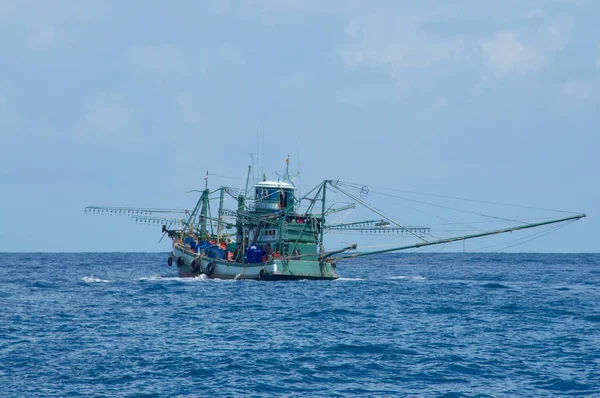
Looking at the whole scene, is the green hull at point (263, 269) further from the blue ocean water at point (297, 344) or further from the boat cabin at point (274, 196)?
the blue ocean water at point (297, 344)

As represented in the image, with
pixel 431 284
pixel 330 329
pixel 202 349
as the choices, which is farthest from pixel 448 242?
pixel 202 349

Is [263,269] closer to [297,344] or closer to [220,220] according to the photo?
[220,220]

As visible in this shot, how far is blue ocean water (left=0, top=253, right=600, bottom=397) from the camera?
96.1 ft

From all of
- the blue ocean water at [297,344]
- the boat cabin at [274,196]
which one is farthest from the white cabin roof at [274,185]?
the blue ocean water at [297,344]

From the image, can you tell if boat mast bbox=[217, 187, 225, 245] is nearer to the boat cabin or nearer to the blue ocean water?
the boat cabin

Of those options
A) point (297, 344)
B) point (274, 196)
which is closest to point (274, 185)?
point (274, 196)

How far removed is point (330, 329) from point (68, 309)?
17.1 metres

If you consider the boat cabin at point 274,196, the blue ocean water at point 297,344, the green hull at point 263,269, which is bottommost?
the blue ocean water at point 297,344

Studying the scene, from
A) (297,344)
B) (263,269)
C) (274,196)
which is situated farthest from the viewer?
(274,196)

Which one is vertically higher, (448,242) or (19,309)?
(448,242)

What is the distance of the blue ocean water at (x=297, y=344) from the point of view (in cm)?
2928

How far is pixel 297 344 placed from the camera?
37.6m

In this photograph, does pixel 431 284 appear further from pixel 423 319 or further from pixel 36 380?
pixel 36 380

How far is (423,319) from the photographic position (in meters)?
46.2
